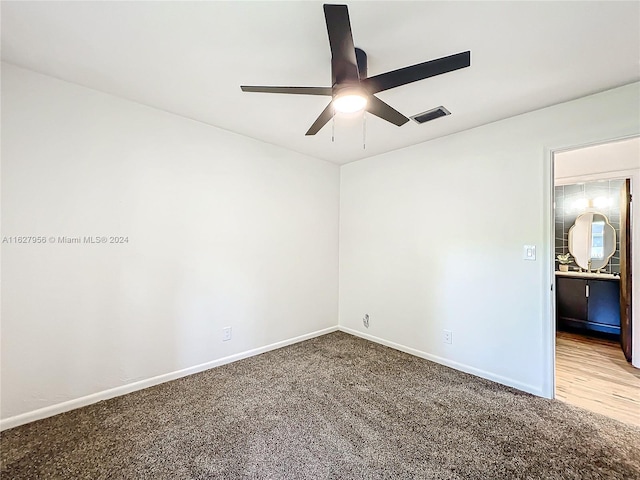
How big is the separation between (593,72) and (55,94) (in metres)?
3.74

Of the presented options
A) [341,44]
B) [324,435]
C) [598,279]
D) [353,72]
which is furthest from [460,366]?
[341,44]

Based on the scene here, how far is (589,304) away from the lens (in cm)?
395

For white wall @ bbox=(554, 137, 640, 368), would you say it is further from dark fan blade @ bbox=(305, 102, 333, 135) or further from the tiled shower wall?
dark fan blade @ bbox=(305, 102, 333, 135)

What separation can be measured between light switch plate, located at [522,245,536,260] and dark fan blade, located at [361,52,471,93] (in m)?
1.83

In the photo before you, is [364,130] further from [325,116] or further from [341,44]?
[341,44]

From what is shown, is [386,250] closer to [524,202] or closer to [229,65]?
[524,202]

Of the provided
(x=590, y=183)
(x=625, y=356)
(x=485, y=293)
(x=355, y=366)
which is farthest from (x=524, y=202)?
(x=590, y=183)

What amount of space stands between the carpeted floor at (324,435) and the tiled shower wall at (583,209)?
10.6 ft

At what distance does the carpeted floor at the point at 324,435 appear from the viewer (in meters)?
1.61

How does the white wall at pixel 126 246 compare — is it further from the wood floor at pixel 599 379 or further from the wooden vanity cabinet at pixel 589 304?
the wooden vanity cabinet at pixel 589 304

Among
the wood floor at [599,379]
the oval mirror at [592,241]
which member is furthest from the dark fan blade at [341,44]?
the oval mirror at [592,241]

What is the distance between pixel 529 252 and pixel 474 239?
47 cm

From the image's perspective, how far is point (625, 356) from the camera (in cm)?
323

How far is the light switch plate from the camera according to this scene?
8.10ft
